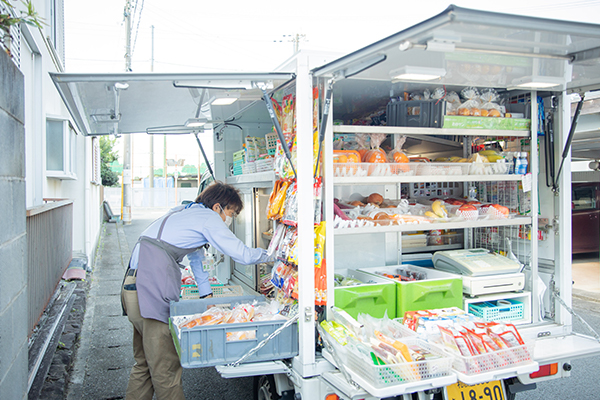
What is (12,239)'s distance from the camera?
250 centimetres

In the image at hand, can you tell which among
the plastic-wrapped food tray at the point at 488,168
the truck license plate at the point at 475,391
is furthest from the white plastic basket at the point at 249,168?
the truck license plate at the point at 475,391

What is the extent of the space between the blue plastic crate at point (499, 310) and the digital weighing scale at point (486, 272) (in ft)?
0.41

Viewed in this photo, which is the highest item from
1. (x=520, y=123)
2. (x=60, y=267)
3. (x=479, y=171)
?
(x=520, y=123)

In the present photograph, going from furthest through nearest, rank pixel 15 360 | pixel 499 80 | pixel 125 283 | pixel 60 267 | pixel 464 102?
pixel 60 267, pixel 464 102, pixel 125 283, pixel 499 80, pixel 15 360

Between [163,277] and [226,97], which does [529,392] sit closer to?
[163,277]

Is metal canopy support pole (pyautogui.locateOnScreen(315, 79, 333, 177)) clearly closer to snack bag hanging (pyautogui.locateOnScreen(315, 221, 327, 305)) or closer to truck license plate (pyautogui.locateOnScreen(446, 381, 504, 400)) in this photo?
snack bag hanging (pyautogui.locateOnScreen(315, 221, 327, 305))

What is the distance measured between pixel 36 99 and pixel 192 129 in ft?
6.64

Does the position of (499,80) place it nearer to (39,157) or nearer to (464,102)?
(464,102)

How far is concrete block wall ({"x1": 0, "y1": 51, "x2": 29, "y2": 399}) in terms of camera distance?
230cm

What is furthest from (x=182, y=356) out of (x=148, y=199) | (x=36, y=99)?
(x=148, y=199)

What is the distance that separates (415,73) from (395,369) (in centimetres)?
164

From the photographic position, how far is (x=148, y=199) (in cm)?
3372

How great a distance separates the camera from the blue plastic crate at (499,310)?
145 inches

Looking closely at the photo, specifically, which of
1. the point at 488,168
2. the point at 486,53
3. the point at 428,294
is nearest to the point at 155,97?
the point at 486,53
